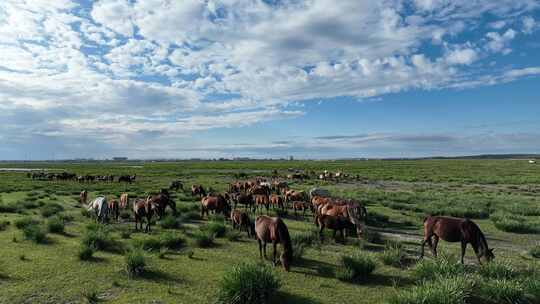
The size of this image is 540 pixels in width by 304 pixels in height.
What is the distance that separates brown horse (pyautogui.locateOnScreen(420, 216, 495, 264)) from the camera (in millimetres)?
9070

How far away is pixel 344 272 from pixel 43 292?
7465 mm

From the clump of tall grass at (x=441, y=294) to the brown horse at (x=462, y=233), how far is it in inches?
96.0

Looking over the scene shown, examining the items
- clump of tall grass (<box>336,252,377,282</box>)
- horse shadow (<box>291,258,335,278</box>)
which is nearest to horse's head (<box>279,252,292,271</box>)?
horse shadow (<box>291,258,335,278</box>)

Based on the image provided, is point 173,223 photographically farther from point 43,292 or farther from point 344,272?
point 344,272

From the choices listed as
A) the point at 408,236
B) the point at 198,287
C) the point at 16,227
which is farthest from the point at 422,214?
the point at 16,227

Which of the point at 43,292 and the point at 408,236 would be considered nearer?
the point at 43,292

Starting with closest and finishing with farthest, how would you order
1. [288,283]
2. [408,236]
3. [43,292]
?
[43,292] → [288,283] → [408,236]

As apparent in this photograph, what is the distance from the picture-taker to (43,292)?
7555 mm

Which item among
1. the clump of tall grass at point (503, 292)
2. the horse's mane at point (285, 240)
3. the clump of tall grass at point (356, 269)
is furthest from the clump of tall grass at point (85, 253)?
the clump of tall grass at point (503, 292)

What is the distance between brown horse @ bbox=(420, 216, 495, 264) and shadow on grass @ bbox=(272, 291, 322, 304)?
15.9 ft

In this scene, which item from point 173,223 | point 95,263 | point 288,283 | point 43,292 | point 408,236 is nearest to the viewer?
point 43,292

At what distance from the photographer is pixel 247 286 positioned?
6.96 m

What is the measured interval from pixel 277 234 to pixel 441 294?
4.45 metres

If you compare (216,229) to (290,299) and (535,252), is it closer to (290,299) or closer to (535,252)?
(290,299)
